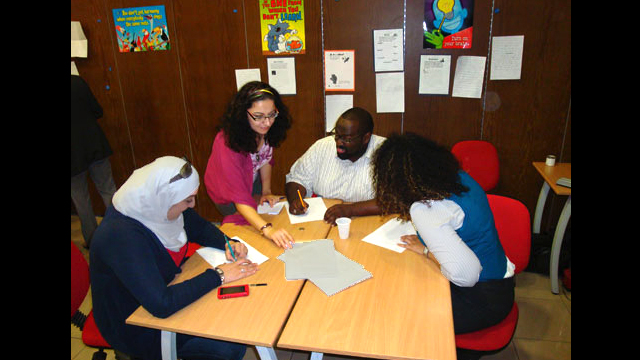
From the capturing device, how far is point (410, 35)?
324 centimetres

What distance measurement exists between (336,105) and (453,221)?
219 centimetres

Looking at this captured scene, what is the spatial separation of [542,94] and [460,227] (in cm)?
226

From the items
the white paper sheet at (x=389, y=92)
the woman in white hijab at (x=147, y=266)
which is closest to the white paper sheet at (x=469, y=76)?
the white paper sheet at (x=389, y=92)

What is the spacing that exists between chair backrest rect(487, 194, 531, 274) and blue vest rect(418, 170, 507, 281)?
0.28 metres

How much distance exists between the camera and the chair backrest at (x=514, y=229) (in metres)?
1.90

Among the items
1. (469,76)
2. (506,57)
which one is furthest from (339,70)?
(506,57)

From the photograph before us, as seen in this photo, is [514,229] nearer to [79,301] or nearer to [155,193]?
[155,193]

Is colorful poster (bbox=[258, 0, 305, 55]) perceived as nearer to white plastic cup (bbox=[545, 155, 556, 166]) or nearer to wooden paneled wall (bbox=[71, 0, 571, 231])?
wooden paneled wall (bbox=[71, 0, 571, 231])

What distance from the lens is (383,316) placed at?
1.39m

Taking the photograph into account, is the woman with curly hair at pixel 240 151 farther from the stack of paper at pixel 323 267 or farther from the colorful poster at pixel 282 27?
the colorful poster at pixel 282 27
